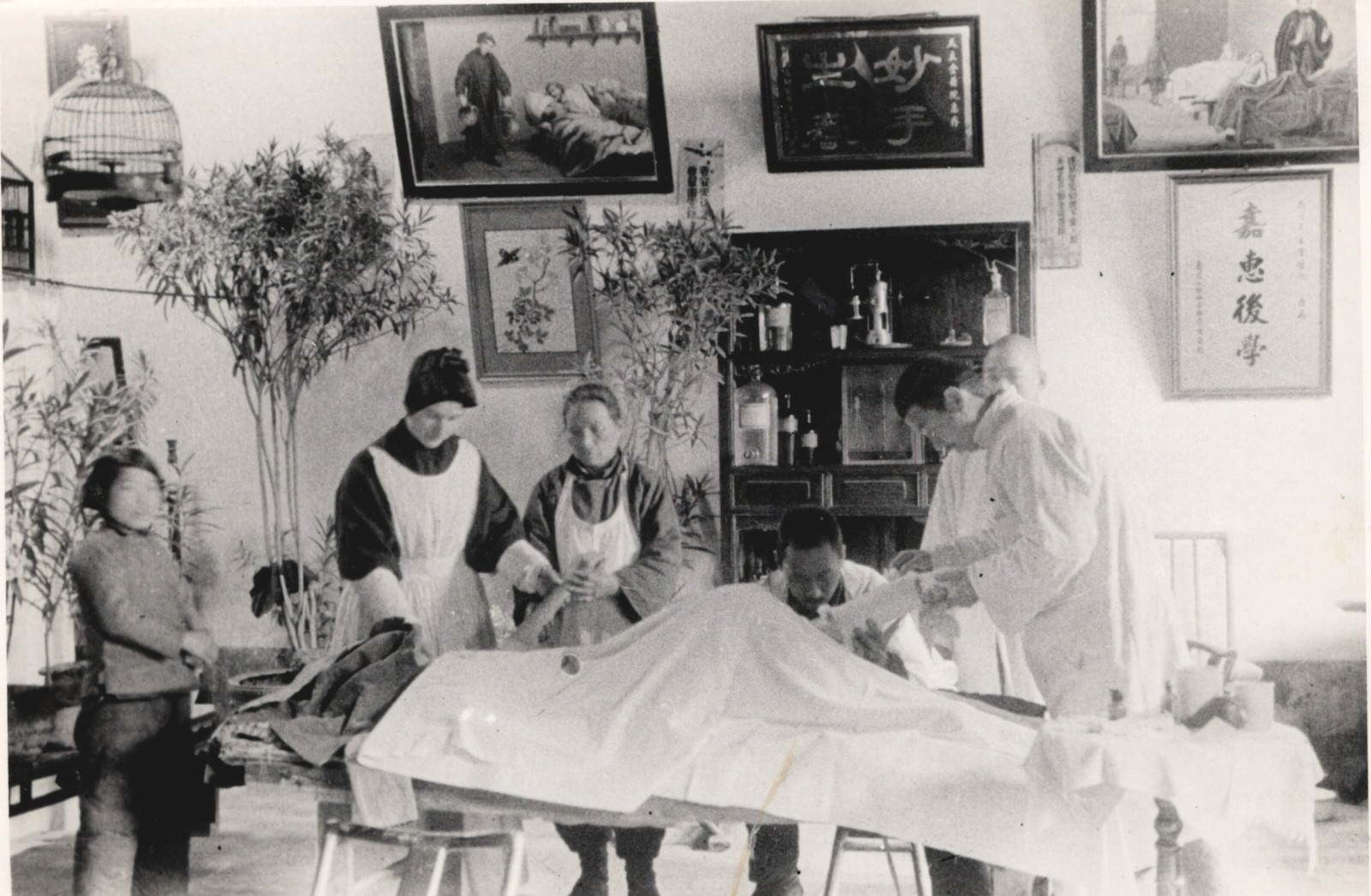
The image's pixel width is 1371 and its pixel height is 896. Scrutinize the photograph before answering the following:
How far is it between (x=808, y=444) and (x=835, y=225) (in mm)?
549

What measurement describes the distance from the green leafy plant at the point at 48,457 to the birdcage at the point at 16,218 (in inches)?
7.0

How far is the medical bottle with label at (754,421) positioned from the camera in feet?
11.0

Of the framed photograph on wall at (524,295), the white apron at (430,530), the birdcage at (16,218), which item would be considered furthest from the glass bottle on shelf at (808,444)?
the birdcage at (16,218)

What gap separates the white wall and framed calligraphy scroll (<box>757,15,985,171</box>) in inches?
1.4

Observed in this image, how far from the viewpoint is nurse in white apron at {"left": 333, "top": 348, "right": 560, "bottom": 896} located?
11.1ft

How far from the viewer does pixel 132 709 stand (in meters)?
3.35

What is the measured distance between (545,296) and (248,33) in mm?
981

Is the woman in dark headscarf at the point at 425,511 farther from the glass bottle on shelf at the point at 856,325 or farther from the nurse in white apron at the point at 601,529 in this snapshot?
the glass bottle on shelf at the point at 856,325

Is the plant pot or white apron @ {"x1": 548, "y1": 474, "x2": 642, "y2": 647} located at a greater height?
white apron @ {"x1": 548, "y1": 474, "x2": 642, "y2": 647}

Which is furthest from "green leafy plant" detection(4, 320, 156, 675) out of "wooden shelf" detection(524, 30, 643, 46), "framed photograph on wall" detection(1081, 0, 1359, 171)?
"framed photograph on wall" detection(1081, 0, 1359, 171)

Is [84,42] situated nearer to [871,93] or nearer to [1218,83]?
[871,93]

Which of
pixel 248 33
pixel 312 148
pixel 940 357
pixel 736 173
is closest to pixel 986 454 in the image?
pixel 940 357

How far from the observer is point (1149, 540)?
312 cm

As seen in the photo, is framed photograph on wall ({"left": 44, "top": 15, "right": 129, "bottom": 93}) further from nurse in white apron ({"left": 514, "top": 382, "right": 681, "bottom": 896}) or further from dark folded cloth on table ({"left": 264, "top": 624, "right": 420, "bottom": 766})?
dark folded cloth on table ({"left": 264, "top": 624, "right": 420, "bottom": 766})
